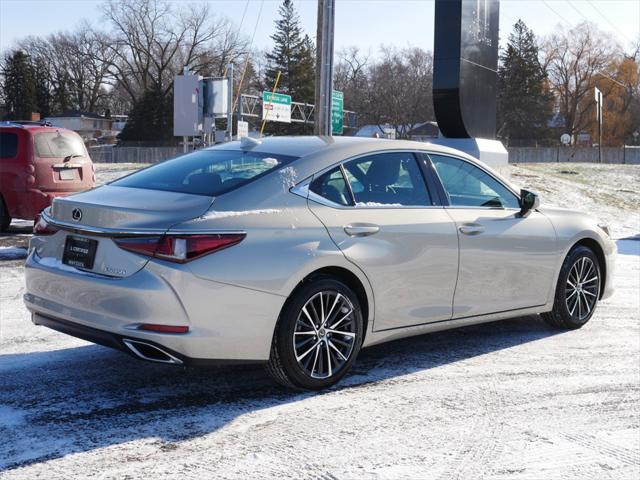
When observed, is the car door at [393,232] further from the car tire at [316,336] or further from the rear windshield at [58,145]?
the rear windshield at [58,145]

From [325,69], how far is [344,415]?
504 inches

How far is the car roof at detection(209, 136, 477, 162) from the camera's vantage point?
17.2 ft

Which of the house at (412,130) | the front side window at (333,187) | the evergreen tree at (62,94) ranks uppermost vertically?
the evergreen tree at (62,94)

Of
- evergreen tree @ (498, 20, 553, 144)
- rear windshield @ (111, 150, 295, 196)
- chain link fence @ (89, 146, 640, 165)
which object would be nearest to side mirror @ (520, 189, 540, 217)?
rear windshield @ (111, 150, 295, 196)

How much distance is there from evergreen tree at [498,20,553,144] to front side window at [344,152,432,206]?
83.4 meters

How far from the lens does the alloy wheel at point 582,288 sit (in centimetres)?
677

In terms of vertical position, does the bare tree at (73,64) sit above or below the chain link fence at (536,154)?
above

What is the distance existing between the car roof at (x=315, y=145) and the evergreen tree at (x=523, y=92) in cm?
8335

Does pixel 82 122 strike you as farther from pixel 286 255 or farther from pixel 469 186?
pixel 286 255

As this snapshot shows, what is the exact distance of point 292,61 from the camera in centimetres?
8462

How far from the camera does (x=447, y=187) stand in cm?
583

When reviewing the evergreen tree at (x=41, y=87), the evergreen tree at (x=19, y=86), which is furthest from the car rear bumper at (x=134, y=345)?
the evergreen tree at (x=41, y=87)

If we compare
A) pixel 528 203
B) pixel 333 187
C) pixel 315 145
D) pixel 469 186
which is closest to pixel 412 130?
pixel 528 203

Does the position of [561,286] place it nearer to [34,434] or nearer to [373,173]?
[373,173]
